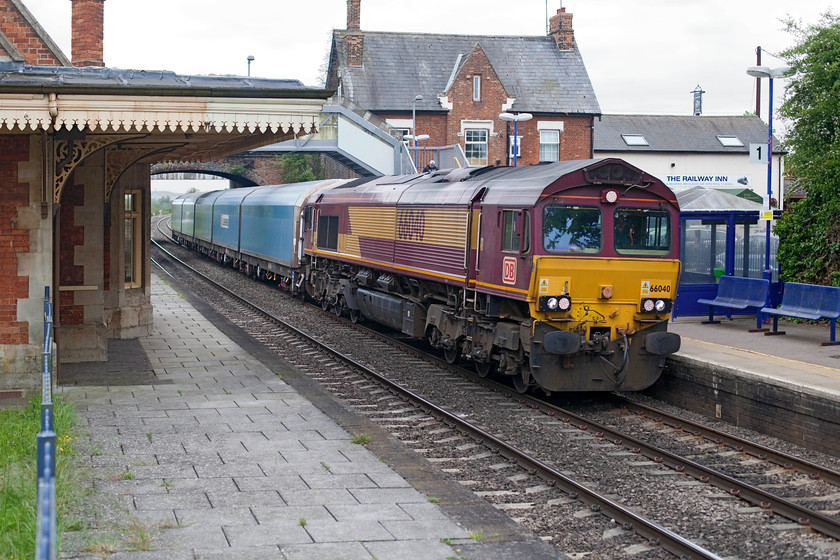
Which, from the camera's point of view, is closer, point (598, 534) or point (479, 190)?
point (598, 534)

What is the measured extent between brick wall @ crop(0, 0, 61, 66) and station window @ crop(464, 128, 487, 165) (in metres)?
25.0

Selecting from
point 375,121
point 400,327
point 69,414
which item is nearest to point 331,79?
point 375,121

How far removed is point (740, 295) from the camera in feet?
54.7

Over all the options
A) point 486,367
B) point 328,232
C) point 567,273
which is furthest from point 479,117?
point 567,273

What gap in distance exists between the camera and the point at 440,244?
14.2m

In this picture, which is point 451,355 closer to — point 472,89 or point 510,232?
point 510,232

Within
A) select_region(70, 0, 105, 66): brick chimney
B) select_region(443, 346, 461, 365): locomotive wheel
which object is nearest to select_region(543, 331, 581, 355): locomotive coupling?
select_region(443, 346, 461, 365): locomotive wheel

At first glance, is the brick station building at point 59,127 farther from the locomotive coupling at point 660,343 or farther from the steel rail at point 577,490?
the locomotive coupling at point 660,343

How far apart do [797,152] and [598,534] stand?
1842cm

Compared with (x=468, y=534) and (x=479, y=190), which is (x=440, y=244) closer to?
(x=479, y=190)

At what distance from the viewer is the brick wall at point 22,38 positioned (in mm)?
18562

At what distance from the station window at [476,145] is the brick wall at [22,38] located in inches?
986

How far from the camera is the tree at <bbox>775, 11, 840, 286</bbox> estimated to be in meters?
17.5

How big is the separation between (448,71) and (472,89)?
214 cm
